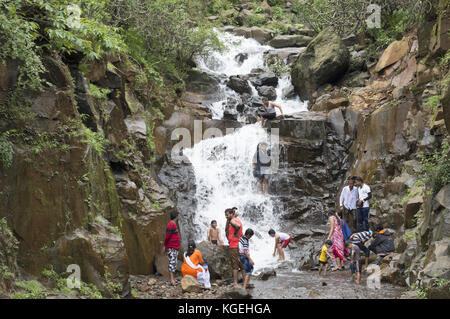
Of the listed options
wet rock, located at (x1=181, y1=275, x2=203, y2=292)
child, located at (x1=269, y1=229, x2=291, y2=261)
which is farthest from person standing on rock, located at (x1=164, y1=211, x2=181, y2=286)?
child, located at (x1=269, y1=229, x2=291, y2=261)

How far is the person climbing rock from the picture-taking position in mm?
16219

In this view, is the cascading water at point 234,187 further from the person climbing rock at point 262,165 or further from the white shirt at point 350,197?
the white shirt at point 350,197

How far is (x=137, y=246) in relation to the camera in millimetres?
10969

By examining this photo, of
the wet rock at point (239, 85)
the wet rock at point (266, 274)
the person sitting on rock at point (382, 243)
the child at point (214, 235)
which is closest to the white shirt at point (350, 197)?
the person sitting on rock at point (382, 243)

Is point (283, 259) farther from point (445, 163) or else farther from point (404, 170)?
point (445, 163)

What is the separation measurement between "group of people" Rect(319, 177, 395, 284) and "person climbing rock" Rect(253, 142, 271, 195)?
10.8 feet

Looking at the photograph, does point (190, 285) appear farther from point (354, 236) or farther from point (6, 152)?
point (6, 152)

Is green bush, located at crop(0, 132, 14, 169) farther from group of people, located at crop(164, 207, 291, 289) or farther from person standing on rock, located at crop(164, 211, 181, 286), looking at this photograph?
group of people, located at crop(164, 207, 291, 289)

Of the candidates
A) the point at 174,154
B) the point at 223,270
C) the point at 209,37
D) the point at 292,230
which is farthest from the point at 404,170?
the point at 209,37

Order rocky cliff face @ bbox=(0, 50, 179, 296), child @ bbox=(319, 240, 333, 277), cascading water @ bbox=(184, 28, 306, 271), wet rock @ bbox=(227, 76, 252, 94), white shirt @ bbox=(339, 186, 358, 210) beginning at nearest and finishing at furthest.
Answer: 1. rocky cliff face @ bbox=(0, 50, 179, 296)
2. child @ bbox=(319, 240, 333, 277)
3. white shirt @ bbox=(339, 186, 358, 210)
4. cascading water @ bbox=(184, 28, 306, 271)
5. wet rock @ bbox=(227, 76, 252, 94)

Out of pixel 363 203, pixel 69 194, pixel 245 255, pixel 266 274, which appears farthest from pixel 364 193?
pixel 69 194

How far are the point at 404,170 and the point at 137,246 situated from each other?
8464 mm

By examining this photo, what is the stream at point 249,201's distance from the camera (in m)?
9.34

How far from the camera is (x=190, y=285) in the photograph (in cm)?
939
